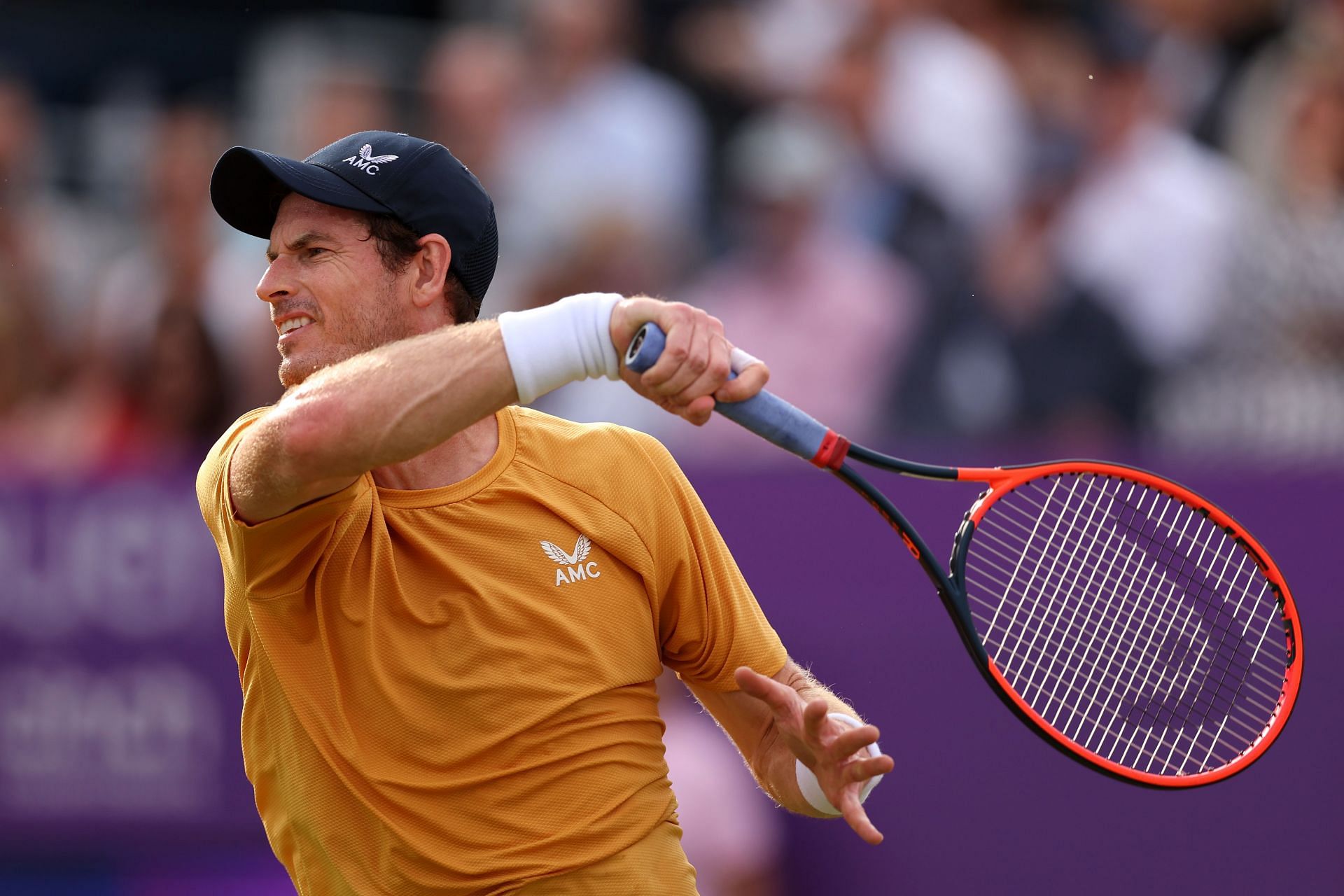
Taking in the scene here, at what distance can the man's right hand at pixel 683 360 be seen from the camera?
303 centimetres

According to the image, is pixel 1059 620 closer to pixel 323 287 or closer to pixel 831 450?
pixel 831 450

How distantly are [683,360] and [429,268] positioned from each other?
2.65ft

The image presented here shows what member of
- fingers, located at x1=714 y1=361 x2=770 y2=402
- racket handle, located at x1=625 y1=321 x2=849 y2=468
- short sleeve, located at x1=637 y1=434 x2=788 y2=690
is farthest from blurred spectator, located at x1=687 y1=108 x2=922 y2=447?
fingers, located at x1=714 y1=361 x2=770 y2=402

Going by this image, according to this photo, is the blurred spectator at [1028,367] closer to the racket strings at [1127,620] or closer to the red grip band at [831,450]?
the racket strings at [1127,620]

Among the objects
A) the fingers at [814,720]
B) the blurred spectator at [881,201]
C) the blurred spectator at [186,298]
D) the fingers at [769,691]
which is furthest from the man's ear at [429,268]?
the blurred spectator at [186,298]

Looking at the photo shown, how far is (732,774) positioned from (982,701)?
96cm

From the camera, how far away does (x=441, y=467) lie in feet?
11.4

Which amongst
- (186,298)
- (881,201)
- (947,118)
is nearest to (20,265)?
(186,298)

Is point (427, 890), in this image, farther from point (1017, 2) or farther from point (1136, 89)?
point (1017, 2)

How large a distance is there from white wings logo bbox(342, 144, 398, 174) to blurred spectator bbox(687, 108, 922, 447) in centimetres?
385

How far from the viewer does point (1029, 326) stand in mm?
7391

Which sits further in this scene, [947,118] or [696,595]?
[947,118]

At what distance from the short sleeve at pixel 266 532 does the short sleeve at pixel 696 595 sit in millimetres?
605

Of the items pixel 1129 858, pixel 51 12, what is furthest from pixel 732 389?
pixel 51 12
